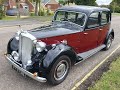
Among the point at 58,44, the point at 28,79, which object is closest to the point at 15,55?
the point at 28,79

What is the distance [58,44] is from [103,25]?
9.51 feet

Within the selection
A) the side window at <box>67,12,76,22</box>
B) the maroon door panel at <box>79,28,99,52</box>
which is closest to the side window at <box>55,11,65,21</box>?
the side window at <box>67,12,76,22</box>

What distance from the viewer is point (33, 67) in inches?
176

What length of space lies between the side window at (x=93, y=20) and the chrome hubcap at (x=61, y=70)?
1.77 m

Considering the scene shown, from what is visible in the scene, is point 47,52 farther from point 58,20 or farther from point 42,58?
point 58,20

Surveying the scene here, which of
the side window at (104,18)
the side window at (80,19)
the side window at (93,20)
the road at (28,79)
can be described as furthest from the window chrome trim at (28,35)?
the side window at (104,18)

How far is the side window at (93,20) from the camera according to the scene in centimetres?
604

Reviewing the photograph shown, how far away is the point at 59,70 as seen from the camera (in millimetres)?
4691

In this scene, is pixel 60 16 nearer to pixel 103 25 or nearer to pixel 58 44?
pixel 103 25

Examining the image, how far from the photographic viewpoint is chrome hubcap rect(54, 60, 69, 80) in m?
4.63

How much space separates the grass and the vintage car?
2.83 feet

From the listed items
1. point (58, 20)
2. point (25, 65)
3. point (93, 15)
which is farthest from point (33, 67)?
point (93, 15)

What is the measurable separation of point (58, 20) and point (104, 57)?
224 centimetres

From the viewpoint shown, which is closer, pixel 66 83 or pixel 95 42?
pixel 66 83
